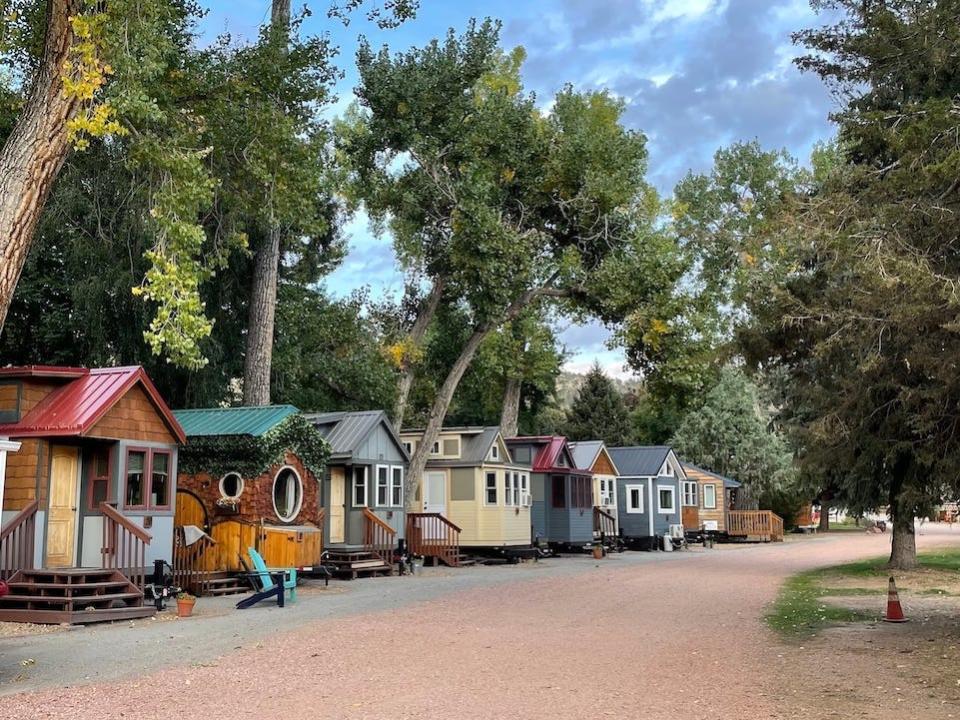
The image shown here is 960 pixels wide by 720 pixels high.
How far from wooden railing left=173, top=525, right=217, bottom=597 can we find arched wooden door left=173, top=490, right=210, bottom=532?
5.01 feet

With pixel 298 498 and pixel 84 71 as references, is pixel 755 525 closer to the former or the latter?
pixel 298 498

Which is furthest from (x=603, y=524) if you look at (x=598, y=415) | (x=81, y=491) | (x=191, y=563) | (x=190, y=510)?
(x=81, y=491)

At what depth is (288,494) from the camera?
67.8 feet

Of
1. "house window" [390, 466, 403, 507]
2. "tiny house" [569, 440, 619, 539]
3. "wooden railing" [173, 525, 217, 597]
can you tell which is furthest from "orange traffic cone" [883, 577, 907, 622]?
"tiny house" [569, 440, 619, 539]

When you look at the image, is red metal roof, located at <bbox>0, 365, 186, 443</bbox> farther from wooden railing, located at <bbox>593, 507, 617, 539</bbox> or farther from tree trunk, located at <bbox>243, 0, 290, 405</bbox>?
wooden railing, located at <bbox>593, 507, 617, 539</bbox>

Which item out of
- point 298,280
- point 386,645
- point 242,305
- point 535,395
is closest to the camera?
point 386,645

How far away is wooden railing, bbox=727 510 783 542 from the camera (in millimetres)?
45475

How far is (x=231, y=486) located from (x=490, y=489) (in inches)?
451

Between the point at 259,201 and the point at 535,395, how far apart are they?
123 ft

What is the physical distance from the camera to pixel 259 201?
18797mm

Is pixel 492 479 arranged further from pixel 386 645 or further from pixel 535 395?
pixel 535 395

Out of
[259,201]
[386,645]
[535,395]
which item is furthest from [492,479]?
[535,395]

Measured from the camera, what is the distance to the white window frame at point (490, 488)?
29.4m

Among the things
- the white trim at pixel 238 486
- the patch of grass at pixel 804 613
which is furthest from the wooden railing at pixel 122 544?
the patch of grass at pixel 804 613
